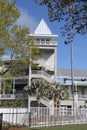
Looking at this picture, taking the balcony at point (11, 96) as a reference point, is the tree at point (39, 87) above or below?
above

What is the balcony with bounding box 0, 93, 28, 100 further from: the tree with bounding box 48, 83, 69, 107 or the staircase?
the tree with bounding box 48, 83, 69, 107

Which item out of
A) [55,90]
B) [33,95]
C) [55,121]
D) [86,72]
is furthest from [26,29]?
[86,72]

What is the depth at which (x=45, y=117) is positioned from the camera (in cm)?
3522

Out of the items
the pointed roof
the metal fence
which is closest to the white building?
the pointed roof

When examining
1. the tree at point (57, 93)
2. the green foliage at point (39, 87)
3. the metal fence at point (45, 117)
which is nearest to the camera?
the metal fence at point (45, 117)

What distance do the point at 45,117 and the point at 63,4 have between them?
21.4 m

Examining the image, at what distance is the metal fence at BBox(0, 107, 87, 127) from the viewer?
106ft

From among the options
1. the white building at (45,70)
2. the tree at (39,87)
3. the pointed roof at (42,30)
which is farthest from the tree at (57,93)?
the pointed roof at (42,30)

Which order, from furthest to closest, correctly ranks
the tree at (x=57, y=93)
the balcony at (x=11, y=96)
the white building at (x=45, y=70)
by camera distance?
the white building at (x=45, y=70) → the balcony at (x=11, y=96) → the tree at (x=57, y=93)

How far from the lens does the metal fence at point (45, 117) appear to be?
3222cm

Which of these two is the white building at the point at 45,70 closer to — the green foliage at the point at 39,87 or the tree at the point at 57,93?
the green foliage at the point at 39,87

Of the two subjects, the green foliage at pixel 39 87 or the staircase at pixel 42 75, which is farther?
the staircase at pixel 42 75

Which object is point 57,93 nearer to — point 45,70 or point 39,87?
point 39,87

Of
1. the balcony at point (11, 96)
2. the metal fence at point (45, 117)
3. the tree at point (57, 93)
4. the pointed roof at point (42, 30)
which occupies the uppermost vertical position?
the pointed roof at point (42, 30)
